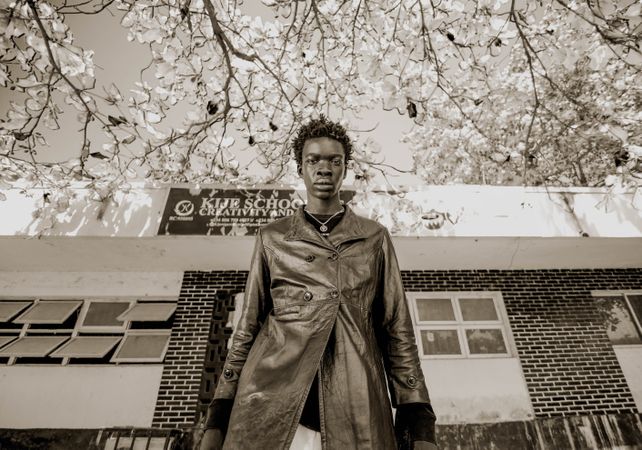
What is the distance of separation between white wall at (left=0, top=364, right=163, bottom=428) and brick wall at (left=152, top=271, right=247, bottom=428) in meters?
0.49

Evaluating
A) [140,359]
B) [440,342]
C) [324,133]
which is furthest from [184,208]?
[440,342]

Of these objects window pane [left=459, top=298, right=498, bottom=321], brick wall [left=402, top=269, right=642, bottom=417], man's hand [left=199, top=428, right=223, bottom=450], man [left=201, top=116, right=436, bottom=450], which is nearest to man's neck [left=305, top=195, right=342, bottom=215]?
man [left=201, top=116, right=436, bottom=450]

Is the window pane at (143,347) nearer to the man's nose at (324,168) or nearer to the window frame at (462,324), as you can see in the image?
the window frame at (462,324)

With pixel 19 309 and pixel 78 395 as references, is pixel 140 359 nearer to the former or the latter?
pixel 78 395

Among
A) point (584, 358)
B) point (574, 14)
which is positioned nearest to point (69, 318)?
point (574, 14)

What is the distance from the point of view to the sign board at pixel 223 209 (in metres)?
7.27

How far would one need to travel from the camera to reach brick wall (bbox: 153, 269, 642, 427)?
7.52 meters

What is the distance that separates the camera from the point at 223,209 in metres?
7.46

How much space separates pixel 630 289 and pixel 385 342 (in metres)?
10.3

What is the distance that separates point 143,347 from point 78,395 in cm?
143

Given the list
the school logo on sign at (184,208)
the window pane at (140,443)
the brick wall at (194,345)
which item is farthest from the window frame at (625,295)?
the window pane at (140,443)

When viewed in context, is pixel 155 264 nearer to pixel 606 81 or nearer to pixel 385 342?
pixel 385 342

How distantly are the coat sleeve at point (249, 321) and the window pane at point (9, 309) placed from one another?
30.1 feet

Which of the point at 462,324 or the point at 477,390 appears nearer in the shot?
the point at 477,390
